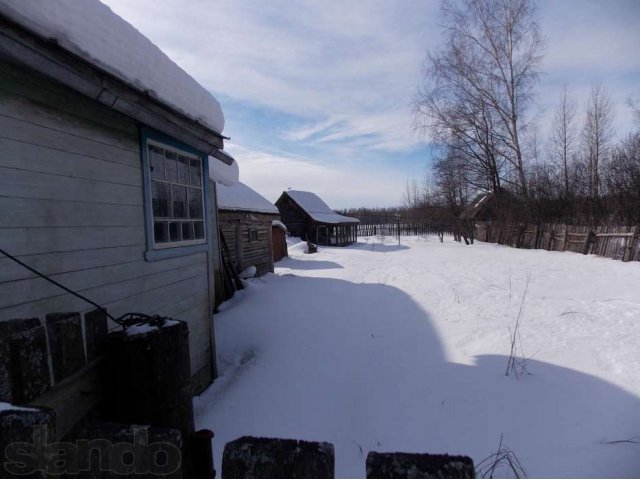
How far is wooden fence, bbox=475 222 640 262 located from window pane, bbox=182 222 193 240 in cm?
1362

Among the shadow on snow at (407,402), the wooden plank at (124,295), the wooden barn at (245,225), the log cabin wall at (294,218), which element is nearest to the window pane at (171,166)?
the wooden plank at (124,295)

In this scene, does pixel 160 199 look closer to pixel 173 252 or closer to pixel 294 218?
pixel 173 252

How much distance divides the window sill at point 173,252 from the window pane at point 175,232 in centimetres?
13

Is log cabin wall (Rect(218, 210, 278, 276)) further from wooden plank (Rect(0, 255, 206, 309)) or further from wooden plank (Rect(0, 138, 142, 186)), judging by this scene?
wooden plank (Rect(0, 138, 142, 186))

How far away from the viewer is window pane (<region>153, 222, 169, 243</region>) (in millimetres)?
3980

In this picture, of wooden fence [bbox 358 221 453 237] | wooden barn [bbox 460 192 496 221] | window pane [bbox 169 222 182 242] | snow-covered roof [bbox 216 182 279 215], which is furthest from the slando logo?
wooden fence [bbox 358 221 453 237]

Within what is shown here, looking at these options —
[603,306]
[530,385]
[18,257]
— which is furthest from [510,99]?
[18,257]

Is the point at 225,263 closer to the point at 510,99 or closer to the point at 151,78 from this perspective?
the point at 151,78

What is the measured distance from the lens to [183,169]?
460 centimetres

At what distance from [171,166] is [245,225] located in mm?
8591

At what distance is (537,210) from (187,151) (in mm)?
20566

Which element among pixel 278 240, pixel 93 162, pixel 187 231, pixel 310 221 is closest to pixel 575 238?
pixel 278 240

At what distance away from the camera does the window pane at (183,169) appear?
14.9ft

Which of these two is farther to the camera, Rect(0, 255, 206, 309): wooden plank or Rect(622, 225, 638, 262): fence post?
Rect(622, 225, 638, 262): fence post
